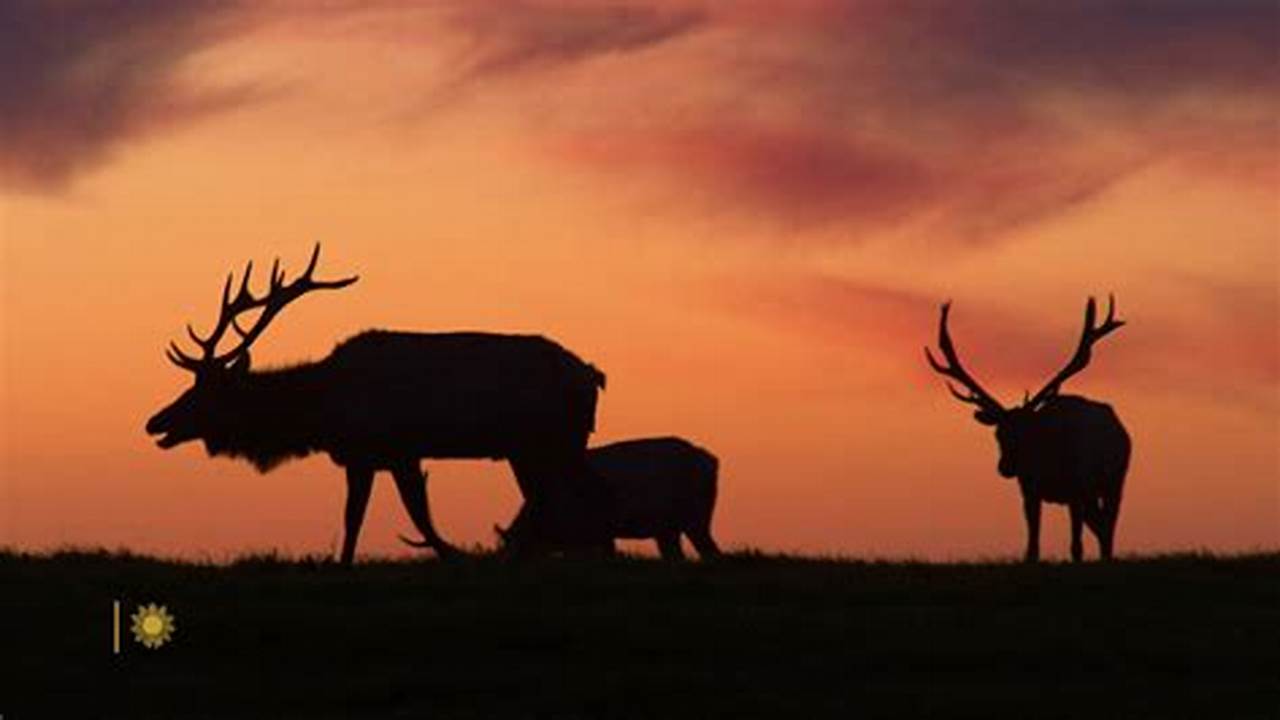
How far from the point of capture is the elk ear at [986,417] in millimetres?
36531

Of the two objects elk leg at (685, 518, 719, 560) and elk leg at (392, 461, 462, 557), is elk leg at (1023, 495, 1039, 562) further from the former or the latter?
elk leg at (392, 461, 462, 557)

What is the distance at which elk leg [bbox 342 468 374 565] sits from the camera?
1058 inches

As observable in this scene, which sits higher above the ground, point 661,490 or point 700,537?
point 661,490

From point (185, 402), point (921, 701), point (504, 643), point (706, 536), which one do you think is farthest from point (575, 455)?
point (921, 701)

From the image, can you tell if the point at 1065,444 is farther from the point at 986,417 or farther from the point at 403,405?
the point at 403,405

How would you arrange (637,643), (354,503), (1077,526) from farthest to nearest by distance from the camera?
(1077,526) → (354,503) → (637,643)

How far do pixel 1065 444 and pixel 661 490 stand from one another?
17.5ft

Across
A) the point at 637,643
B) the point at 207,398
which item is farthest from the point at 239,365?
the point at 637,643

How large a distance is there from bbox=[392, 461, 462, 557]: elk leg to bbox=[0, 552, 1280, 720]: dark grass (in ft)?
11.6

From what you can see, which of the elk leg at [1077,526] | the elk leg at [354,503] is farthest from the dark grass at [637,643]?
the elk leg at [1077,526]

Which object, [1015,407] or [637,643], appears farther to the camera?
[1015,407]

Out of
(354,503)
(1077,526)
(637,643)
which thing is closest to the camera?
(637,643)

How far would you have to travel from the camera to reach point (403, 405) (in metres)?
28.2

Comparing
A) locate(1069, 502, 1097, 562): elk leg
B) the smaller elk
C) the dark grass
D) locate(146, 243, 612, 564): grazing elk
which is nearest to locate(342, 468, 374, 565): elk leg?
locate(146, 243, 612, 564): grazing elk
